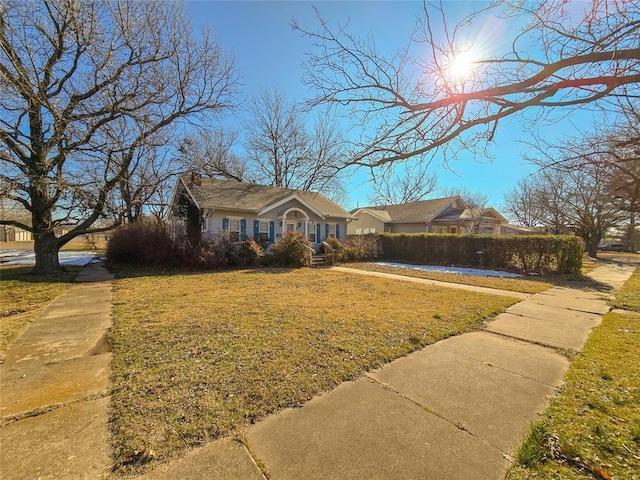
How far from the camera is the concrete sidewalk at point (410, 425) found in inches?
76.9

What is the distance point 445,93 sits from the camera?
3197mm

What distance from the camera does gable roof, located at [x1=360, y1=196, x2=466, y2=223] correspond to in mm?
25875

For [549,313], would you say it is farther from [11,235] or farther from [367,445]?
[11,235]

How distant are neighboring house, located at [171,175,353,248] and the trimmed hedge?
482cm

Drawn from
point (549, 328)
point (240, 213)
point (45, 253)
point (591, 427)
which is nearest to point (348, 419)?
point (591, 427)

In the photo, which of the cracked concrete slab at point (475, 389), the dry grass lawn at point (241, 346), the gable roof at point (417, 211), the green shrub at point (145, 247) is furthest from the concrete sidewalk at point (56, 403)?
the gable roof at point (417, 211)

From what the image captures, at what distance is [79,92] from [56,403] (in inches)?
458

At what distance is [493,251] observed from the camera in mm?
14320

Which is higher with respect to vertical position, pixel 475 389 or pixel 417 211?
pixel 417 211

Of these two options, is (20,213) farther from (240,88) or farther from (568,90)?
(568,90)

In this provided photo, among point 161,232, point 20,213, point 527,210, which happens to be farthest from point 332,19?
point 527,210

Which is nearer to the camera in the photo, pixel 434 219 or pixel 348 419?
pixel 348 419

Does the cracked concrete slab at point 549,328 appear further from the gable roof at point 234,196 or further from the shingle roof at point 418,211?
the shingle roof at point 418,211

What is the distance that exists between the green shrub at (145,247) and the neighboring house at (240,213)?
0.83 metres
